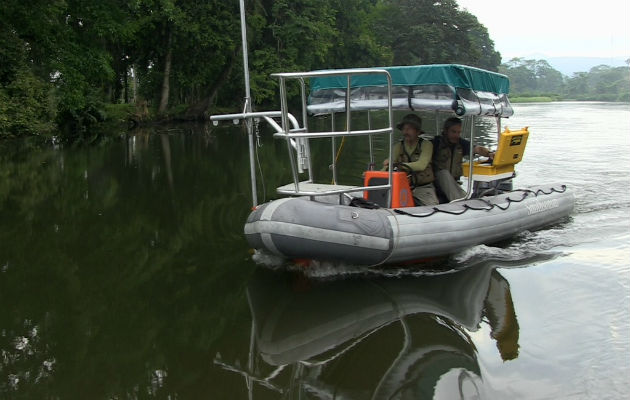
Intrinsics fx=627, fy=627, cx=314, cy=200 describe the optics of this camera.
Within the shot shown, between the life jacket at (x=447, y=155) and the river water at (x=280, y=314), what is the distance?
43.9 inches

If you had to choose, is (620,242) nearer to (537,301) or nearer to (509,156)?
(509,156)

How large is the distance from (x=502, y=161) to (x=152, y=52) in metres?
26.1

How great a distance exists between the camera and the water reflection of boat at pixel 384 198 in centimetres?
599

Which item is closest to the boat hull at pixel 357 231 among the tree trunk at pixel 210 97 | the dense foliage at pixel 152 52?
the dense foliage at pixel 152 52

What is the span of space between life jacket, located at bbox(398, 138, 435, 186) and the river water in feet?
3.39

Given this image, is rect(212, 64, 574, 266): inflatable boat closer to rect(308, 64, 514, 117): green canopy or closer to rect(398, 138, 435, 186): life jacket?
rect(308, 64, 514, 117): green canopy

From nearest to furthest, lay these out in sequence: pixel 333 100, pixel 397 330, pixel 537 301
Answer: pixel 397 330 < pixel 537 301 < pixel 333 100

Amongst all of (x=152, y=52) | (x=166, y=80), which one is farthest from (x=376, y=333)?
(x=152, y=52)

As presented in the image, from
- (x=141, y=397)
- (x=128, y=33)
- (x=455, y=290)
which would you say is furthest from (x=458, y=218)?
(x=128, y=33)

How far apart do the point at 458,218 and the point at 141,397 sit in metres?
3.88

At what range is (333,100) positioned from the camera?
736 centimetres

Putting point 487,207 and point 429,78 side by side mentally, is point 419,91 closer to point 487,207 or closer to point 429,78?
point 429,78

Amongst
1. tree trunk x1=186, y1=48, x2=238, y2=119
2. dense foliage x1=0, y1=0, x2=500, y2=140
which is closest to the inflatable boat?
dense foliage x1=0, y1=0, x2=500, y2=140

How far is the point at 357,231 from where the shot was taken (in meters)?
5.96
